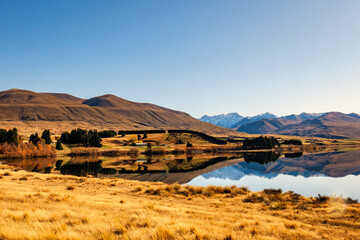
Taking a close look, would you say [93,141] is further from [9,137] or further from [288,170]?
[288,170]

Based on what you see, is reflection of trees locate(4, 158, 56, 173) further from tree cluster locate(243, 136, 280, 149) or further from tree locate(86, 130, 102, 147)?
tree cluster locate(243, 136, 280, 149)

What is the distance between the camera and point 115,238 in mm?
8789

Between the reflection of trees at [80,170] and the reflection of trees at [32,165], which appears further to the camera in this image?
the reflection of trees at [32,165]

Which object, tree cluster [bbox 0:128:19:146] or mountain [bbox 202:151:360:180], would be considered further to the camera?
tree cluster [bbox 0:128:19:146]

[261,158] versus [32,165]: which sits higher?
[32,165]

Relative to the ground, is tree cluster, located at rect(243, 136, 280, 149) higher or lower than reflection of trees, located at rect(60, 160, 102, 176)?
higher

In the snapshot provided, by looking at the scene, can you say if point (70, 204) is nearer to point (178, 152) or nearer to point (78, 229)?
point (78, 229)

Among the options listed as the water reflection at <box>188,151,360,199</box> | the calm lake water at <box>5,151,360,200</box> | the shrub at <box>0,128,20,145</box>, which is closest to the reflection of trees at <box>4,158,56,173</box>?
the calm lake water at <box>5,151,360,200</box>

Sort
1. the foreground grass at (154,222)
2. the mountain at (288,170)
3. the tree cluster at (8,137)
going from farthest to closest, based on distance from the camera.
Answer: the tree cluster at (8,137), the mountain at (288,170), the foreground grass at (154,222)

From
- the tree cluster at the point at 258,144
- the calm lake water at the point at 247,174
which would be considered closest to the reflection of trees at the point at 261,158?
the calm lake water at the point at 247,174

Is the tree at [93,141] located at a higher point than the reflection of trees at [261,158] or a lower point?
higher

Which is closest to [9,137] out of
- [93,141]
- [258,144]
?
[93,141]

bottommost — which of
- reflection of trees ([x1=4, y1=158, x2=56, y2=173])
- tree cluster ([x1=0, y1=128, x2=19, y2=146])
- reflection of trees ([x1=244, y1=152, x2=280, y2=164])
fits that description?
reflection of trees ([x1=244, y1=152, x2=280, y2=164])

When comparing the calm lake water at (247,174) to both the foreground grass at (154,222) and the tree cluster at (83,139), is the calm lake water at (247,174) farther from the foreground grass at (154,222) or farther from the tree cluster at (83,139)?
the tree cluster at (83,139)
